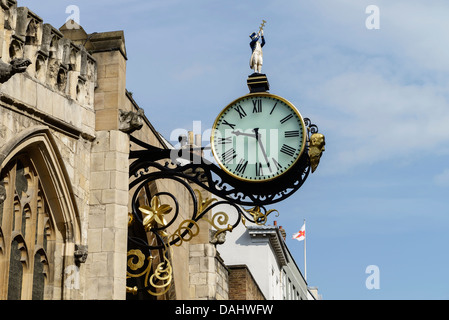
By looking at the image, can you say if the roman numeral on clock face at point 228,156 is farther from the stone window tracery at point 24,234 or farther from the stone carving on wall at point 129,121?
the stone window tracery at point 24,234

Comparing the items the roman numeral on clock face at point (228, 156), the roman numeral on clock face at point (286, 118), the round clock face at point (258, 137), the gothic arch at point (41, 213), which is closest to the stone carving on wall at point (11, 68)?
the gothic arch at point (41, 213)

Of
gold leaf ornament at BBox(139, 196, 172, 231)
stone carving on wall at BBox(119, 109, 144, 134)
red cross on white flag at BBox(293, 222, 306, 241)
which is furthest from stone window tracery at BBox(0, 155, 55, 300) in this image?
red cross on white flag at BBox(293, 222, 306, 241)

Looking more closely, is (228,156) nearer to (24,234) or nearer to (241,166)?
(241,166)

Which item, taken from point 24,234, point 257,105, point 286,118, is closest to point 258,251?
point 257,105

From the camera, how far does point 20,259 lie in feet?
47.2

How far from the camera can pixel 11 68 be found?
13.3 m

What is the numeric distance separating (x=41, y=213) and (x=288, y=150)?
368cm

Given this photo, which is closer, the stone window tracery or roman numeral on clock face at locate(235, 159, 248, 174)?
the stone window tracery

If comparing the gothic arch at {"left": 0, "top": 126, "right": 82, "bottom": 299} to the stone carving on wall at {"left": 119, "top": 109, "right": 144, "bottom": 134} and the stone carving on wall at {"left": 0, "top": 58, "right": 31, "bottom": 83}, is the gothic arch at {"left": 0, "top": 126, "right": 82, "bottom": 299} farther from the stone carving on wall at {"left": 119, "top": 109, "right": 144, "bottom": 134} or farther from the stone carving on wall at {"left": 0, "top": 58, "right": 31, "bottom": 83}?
the stone carving on wall at {"left": 119, "top": 109, "right": 144, "bottom": 134}

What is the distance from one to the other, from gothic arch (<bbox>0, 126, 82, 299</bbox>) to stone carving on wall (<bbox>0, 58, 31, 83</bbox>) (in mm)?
1016

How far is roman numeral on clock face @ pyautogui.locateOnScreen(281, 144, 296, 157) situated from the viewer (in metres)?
15.0
